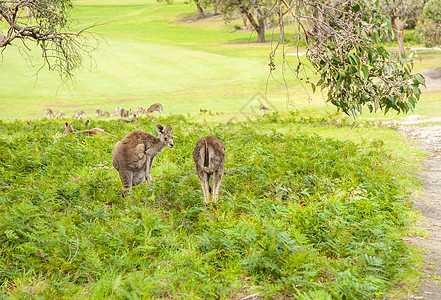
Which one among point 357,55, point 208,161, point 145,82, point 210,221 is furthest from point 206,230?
point 145,82

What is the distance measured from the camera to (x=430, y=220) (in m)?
7.19

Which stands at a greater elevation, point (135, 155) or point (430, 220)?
point (135, 155)

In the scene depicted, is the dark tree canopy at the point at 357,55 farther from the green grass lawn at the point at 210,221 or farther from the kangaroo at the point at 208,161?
the kangaroo at the point at 208,161

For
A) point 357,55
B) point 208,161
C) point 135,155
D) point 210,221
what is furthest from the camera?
point 135,155

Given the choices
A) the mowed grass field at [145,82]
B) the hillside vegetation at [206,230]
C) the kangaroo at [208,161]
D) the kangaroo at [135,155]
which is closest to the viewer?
the hillside vegetation at [206,230]

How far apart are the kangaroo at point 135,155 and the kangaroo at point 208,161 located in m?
1.02

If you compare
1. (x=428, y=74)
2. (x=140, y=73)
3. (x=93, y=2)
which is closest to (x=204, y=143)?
(x=140, y=73)

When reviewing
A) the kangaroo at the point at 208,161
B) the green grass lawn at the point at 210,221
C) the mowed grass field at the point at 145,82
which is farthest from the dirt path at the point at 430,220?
the mowed grass field at the point at 145,82

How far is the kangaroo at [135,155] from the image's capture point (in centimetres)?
743

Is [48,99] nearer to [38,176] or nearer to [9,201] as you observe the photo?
[38,176]

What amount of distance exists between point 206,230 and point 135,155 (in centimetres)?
205

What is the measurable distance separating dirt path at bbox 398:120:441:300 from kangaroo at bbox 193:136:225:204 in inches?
120

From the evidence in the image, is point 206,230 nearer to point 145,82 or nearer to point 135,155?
point 135,155

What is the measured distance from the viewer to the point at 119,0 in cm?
11019
